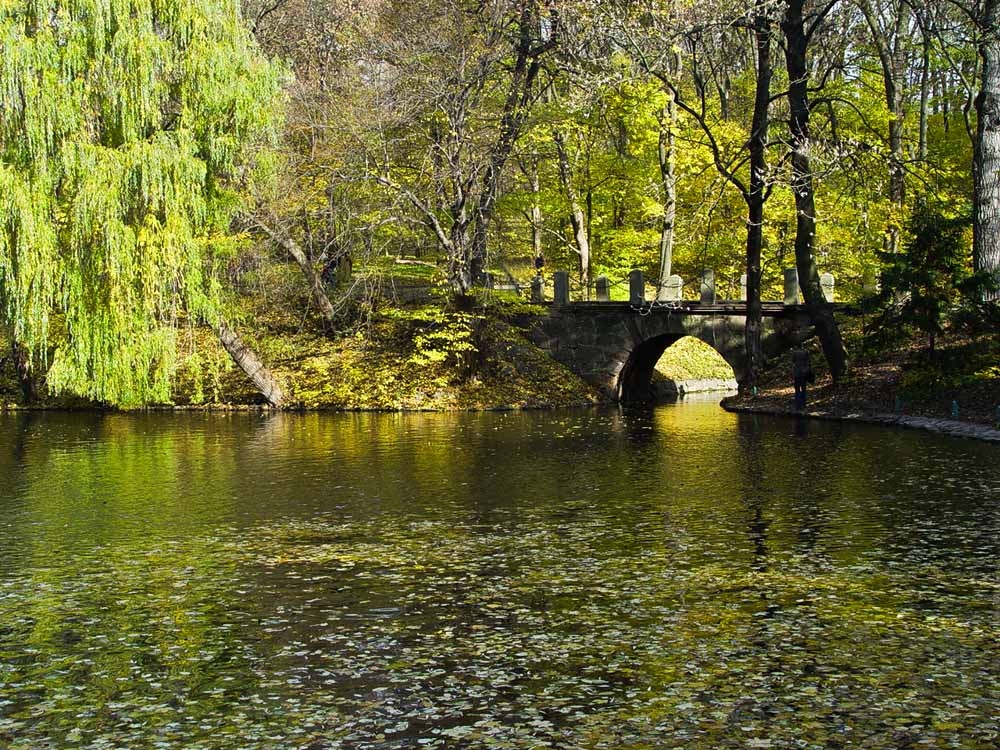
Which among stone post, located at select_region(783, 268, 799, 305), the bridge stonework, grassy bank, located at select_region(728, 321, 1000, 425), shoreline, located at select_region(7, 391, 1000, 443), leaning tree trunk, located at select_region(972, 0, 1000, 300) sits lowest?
shoreline, located at select_region(7, 391, 1000, 443)

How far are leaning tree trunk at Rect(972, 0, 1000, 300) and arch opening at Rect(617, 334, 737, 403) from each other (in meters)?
12.2

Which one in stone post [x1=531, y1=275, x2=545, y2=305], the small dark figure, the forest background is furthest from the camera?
stone post [x1=531, y1=275, x2=545, y2=305]

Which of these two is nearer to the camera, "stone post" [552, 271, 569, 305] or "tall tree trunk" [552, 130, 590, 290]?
"stone post" [552, 271, 569, 305]

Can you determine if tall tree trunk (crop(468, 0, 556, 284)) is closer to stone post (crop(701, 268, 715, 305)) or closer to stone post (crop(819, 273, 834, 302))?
stone post (crop(701, 268, 715, 305))

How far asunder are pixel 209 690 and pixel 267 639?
1.29 meters

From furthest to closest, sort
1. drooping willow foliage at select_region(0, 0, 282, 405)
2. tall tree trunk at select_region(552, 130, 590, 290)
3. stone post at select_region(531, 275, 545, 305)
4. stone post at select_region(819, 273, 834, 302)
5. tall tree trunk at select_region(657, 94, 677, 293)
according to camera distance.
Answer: tall tree trunk at select_region(552, 130, 590, 290), tall tree trunk at select_region(657, 94, 677, 293), stone post at select_region(531, 275, 545, 305), stone post at select_region(819, 273, 834, 302), drooping willow foliage at select_region(0, 0, 282, 405)

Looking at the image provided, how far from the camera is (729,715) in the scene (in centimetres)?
768

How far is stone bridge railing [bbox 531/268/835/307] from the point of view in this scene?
3709cm

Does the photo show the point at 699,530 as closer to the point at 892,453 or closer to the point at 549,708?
the point at 549,708

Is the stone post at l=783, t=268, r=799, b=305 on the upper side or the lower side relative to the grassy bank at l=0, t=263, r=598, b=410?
upper

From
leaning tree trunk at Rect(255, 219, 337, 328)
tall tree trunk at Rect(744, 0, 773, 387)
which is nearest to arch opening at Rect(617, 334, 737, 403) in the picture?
tall tree trunk at Rect(744, 0, 773, 387)

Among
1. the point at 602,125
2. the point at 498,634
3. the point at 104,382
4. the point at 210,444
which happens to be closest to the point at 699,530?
the point at 498,634

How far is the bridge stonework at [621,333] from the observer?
37.6 meters

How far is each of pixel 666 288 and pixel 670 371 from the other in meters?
7.98
